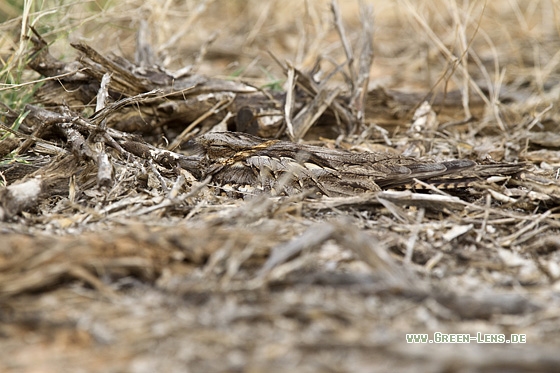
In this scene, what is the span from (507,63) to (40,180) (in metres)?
3.95

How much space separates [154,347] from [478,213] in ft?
4.10

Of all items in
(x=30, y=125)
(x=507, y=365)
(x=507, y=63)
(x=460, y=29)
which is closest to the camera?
(x=507, y=365)

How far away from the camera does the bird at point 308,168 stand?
2.11 m

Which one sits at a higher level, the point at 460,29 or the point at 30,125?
the point at 460,29

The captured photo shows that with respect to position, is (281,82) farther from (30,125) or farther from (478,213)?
(478,213)

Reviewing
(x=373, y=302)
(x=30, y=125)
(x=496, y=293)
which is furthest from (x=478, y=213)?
(x=30, y=125)

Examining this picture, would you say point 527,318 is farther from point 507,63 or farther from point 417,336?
point 507,63

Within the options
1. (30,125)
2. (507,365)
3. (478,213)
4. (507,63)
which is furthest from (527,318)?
(507,63)

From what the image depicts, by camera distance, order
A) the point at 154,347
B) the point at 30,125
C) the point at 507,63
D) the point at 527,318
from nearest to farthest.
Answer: the point at 154,347 < the point at 527,318 < the point at 30,125 < the point at 507,63

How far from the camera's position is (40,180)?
1.98m

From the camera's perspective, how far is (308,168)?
2197 millimetres

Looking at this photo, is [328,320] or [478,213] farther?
[478,213]

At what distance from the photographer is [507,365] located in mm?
1114

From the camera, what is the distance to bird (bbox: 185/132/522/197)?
6.91 ft
